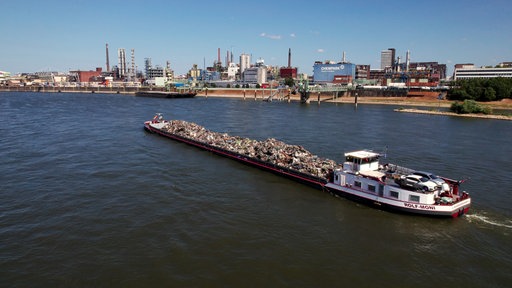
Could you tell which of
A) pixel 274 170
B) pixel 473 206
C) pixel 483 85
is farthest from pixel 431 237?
pixel 483 85

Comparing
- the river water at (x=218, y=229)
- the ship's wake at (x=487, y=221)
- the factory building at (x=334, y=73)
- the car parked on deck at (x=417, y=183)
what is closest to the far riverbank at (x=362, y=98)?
the factory building at (x=334, y=73)

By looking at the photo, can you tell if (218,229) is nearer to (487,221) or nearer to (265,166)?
(265,166)

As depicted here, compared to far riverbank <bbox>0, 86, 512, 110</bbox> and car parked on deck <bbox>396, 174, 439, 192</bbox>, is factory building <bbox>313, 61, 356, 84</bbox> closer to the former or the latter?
far riverbank <bbox>0, 86, 512, 110</bbox>

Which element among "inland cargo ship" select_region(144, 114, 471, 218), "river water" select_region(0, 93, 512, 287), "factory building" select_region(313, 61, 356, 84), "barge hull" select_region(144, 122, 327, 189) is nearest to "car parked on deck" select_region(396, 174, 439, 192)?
"inland cargo ship" select_region(144, 114, 471, 218)

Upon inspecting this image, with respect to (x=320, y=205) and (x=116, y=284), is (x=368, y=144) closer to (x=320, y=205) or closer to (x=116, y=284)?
(x=320, y=205)

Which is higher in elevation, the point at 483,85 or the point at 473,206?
the point at 483,85

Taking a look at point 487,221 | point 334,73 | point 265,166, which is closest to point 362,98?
point 334,73
